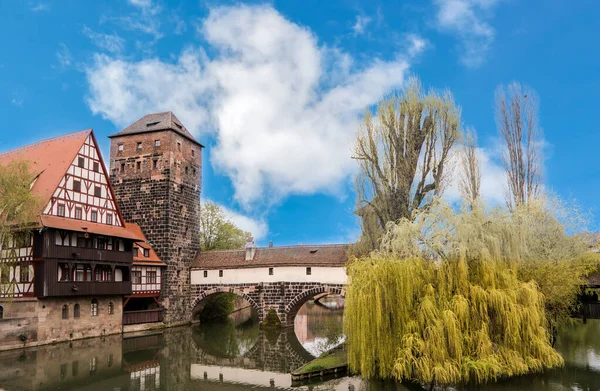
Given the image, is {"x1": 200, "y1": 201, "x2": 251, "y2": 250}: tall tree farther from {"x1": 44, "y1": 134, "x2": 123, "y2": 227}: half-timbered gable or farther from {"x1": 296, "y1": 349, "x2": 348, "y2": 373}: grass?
{"x1": 296, "y1": 349, "x2": 348, "y2": 373}: grass

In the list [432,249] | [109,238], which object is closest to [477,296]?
[432,249]

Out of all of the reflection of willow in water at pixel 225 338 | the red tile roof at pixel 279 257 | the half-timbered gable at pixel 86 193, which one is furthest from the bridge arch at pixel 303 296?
the half-timbered gable at pixel 86 193

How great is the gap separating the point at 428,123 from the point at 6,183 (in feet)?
58.0

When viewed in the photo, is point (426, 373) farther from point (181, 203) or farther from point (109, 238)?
point (181, 203)

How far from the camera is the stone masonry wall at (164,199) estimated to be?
31.7 m

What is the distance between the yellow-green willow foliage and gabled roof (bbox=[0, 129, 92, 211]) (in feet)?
52.4

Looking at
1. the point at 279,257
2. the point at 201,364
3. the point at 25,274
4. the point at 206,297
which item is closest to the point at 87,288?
the point at 25,274

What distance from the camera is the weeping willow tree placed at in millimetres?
12648

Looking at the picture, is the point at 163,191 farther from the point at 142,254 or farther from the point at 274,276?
the point at 274,276

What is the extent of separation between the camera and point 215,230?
4534 centimetres

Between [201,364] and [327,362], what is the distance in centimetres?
580

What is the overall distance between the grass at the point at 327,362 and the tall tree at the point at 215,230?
28.0 m

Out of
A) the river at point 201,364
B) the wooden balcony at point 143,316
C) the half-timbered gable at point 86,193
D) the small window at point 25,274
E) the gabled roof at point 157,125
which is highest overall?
the gabled roof at point 157,125

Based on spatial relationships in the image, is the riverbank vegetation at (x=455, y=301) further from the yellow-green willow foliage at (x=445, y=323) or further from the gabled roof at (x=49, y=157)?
the gabled roof at (x=49, y=157)
